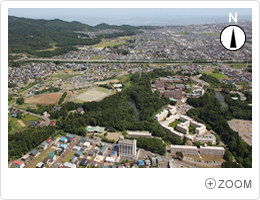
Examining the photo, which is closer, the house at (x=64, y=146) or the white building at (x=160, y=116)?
the house at (x=64, y=146)

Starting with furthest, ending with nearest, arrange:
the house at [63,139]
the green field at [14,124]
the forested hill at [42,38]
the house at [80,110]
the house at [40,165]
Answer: the forested hill at [42,38] < the house at [80,110] < the green field at [14,124] < the house at [63,139] < the house at [40,165]

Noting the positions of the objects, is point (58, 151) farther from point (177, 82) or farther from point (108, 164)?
point (177, 82)

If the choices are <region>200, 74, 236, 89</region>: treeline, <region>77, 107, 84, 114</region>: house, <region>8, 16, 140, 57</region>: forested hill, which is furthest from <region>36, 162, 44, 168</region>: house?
<region>8, 16, 140, 57</region>: forested hill

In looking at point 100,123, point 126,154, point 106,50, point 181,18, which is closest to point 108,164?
point 126,154

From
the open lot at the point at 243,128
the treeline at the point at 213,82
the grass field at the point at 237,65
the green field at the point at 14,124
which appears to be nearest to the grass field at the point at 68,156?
the green field at the point at 14,124

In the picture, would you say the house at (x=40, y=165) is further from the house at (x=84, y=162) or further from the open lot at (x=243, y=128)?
the open lot at (x=243, y=128)

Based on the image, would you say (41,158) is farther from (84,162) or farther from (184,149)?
(184,149)

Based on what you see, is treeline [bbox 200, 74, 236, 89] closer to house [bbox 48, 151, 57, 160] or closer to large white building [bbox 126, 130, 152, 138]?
large white building [bbox 126, 130, 152, 138]
